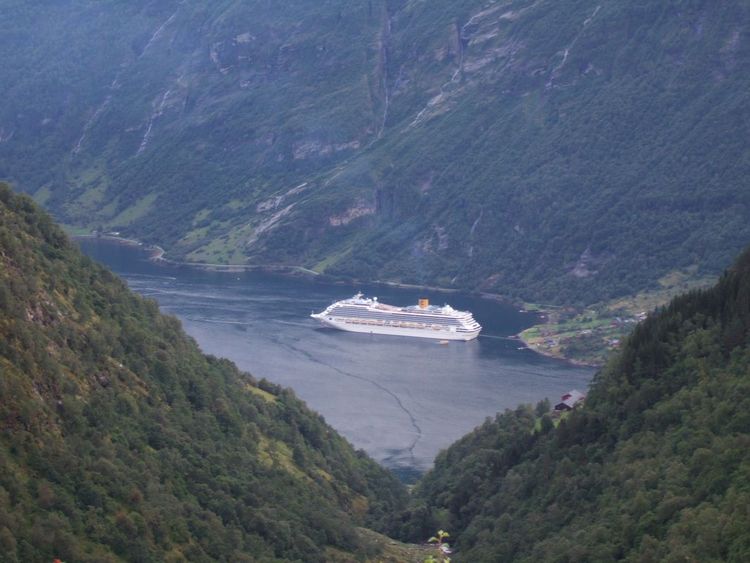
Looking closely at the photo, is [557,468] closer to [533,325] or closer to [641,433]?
[641,433]

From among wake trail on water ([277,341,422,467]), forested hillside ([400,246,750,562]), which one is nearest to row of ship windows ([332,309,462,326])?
wake trail on water ([277,341,422,467])

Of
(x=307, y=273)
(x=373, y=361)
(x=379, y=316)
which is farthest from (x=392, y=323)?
(x=307, y=273)

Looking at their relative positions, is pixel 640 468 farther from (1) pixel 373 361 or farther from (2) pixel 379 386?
(1) pixel 373 361

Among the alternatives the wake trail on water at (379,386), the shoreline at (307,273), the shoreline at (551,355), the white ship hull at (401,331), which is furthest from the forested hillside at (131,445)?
the shoreline at (307,273)

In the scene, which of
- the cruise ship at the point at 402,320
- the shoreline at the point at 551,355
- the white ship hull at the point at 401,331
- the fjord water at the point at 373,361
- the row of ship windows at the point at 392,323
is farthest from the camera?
the row of ship windows at the point at 392,323

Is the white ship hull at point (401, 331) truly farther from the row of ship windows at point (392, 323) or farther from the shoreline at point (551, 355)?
the shoreline at point (551, 355)

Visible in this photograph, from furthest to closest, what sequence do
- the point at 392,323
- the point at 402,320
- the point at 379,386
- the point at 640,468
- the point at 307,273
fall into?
the point at 307,273 → the point at 402,320 → the point at 392,323 → the point at 379,386 → the point at 640,468

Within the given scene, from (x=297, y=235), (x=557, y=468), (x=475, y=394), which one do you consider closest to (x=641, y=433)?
(x=557, y=468)
